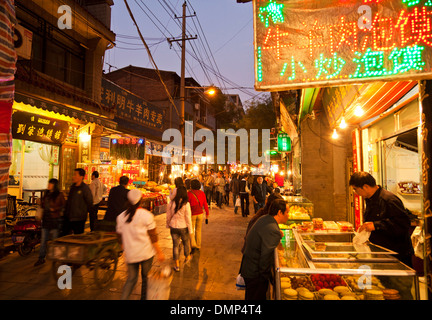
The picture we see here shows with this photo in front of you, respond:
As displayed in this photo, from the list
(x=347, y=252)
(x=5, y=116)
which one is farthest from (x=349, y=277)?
(x=5, y=116)

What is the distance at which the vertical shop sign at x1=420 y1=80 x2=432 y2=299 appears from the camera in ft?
7.57

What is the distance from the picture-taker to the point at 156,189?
1438 cm

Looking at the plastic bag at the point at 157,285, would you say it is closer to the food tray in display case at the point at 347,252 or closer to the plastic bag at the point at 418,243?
the food tray in display case at the point at 347,252

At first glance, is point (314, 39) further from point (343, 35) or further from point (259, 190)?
point (259, 190)

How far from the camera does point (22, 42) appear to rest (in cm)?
779

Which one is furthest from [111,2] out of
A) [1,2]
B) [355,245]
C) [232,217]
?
[355,245]

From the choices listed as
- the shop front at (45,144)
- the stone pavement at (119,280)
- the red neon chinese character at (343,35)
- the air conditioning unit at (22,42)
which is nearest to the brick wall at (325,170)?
the stone pavement at (119,280)

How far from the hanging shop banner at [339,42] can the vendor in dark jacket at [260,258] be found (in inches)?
71.9

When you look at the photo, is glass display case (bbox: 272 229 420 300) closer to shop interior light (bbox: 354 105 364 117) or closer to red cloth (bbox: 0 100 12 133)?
shop interior light (bbox: 354 105 364 117)

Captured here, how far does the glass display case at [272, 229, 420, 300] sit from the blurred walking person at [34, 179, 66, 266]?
5054 mm

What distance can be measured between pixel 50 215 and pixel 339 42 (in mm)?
6399

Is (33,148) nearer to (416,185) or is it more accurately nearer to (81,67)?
(81,67)

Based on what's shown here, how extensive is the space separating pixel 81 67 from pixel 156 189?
7.21 meters

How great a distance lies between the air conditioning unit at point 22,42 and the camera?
7.68 meters
